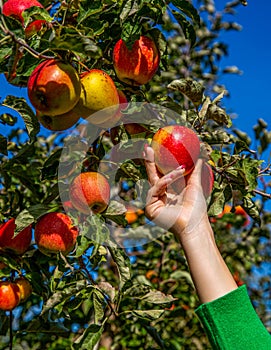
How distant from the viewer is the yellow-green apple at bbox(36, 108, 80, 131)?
140 cm

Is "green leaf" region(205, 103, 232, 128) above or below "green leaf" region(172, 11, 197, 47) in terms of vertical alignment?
below

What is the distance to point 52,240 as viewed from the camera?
165 centimetres

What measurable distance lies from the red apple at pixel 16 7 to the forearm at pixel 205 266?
77 centimetres

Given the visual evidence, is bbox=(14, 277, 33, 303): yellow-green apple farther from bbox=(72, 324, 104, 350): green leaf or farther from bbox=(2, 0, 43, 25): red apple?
bbox=(2, 0, 43, 25): red apple

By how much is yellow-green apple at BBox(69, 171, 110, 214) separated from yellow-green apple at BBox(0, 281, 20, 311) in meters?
0.50

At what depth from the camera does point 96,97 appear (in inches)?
52.7

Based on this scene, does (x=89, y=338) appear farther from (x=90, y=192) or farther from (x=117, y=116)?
(x=117, y=116)

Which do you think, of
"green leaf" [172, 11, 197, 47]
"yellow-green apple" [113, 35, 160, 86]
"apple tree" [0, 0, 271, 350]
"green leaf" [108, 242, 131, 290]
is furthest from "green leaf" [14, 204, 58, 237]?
"green leaf" [172, 11, 197, 47]

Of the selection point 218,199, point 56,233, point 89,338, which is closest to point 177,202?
point 218,199

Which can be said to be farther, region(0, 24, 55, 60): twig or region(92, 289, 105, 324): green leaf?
region(92, 289, 105, 324): green leaf

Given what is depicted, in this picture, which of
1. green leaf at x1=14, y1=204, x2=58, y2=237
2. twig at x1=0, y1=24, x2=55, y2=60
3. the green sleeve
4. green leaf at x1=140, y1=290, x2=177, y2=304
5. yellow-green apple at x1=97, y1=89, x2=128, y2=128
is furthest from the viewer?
green leaf at x1=140, y1=290, x2=177, y2=304

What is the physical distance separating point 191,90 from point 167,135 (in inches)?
7.9

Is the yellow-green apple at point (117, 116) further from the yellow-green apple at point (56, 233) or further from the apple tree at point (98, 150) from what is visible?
the yellow-green apple at point (56, 233)

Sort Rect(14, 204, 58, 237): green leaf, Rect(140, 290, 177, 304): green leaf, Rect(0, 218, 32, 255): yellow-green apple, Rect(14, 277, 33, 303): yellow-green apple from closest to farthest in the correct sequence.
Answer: Rect(14, 204, 58, 237): green leaf
Rect(140, 290, 177, 304): green leaf
Rect(0, 218, 32, 255): yellow-green apple
Rect(14, 277, 33, 303): yellow-green apple
